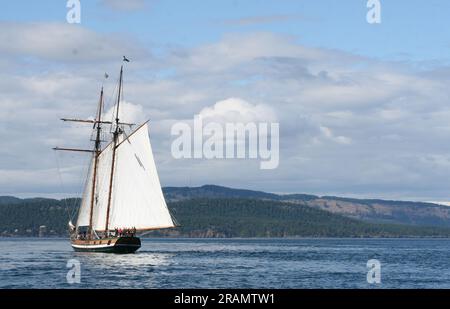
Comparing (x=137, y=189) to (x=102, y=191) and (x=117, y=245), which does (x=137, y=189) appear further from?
(x=117, y=245)

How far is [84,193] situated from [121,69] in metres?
20.8

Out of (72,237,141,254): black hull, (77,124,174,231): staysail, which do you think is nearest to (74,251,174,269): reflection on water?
(72,237,141,254): black hull

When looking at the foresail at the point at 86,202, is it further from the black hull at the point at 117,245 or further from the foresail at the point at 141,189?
the foresail at the point at 141,189

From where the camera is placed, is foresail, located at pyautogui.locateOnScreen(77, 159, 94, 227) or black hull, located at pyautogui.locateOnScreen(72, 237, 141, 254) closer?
black hull, located at pyautogui.locateOnScreen(72, 237, 141, 254)

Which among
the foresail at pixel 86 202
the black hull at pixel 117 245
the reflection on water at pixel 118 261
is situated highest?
the foresail at pixel 86 202

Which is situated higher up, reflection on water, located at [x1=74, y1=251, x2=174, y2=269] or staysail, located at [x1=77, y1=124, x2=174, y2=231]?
staysail, located at [x1=77, y1=124, x2=174, y2=231]

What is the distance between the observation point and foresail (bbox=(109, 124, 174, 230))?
11562 cm

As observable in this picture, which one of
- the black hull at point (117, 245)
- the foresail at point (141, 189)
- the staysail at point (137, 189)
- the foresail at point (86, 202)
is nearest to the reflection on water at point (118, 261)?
the black hull at point (117, 245)

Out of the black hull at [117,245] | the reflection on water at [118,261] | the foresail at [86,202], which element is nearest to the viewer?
the reflection on water at [118,261]

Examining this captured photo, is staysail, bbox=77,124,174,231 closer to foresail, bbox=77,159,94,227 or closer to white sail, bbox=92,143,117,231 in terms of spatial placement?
white sail, bbox=92,143,117,231

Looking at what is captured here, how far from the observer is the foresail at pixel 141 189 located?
116 m

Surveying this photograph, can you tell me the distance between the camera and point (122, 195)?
117375mm
